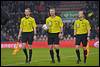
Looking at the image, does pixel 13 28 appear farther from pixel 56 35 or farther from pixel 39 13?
pixel 56 35

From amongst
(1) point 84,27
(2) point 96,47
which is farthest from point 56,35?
(2) point 96,47

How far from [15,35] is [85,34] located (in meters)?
17.6

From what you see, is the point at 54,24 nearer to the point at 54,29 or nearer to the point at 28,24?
the point at 54,29

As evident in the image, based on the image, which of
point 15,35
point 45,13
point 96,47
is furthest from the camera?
point 45,13

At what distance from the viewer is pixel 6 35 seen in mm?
33406

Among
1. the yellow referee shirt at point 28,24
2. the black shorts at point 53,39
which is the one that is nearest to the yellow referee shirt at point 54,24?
the black shorts at point 53,39

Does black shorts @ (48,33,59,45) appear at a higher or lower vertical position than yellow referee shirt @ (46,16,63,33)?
lower

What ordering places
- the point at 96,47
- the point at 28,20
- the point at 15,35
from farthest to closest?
the point at 15,35
the point at 96,47
the point at 28,20

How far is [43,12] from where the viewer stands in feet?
121

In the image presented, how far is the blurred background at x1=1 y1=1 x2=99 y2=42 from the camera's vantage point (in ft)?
111

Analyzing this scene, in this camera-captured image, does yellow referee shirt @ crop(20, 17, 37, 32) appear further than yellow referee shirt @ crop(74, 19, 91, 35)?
No

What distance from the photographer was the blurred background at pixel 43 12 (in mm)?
33938

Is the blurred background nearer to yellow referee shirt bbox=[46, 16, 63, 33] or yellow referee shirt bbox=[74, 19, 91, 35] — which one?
yellow referee shirt bbox=[74, 19, 91, 35]

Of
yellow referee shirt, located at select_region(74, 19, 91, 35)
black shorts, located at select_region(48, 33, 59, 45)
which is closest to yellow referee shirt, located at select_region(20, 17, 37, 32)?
black shorts, located at select_region(48, 33, 59, 45)
